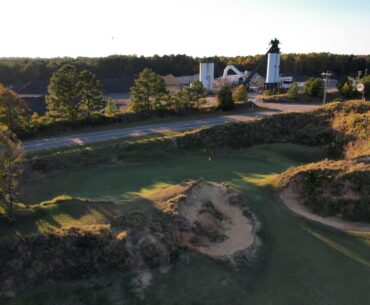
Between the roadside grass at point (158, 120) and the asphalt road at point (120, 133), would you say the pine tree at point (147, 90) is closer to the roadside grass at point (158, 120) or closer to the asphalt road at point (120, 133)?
the roadside grass at point (158, 120)

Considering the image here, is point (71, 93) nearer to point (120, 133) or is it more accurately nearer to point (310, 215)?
point (120, 133)

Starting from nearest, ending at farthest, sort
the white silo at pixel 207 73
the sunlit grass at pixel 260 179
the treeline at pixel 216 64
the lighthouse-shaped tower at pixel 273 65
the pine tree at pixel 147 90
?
the sunlit grass at pixel 260 179
the pine tree at pixel 147 90
the lighthouse-shaped tower at pixel 273 65
the white silo at pixel 207 73
the treeline at pixel 216 64

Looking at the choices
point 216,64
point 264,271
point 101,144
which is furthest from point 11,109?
point 216,64

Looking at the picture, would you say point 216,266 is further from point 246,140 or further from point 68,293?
point 246,140

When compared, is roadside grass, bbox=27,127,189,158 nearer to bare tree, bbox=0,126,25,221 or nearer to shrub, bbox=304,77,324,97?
bare tree, bbox=0,126,25,221

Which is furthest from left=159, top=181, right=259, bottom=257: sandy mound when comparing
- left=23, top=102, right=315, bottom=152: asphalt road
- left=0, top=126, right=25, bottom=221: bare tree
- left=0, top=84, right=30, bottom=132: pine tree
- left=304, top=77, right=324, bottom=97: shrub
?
left=304, top=77, right=324, bottom=97: shrub

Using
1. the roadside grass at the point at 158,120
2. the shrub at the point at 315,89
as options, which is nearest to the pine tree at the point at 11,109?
the roadside grass at the point at 158,120
